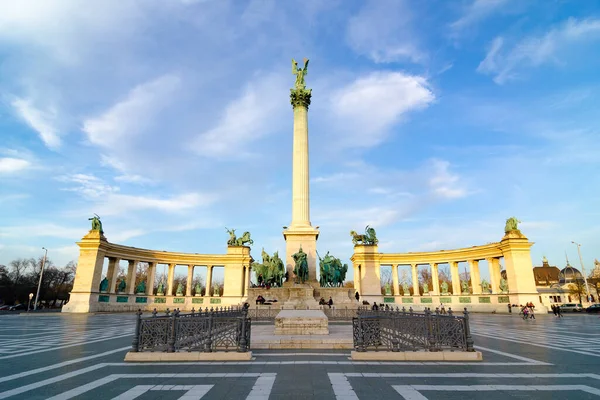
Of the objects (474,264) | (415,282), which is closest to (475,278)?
(474,264)

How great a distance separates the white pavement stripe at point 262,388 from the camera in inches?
231

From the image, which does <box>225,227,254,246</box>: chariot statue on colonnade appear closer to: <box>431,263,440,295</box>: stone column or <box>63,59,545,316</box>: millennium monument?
<box>63,59,545,316</box>: millennium monument

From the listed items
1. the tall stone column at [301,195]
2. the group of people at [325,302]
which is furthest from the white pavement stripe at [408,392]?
the tall stone column at [301,195]

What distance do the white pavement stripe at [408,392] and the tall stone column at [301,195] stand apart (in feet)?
82.5

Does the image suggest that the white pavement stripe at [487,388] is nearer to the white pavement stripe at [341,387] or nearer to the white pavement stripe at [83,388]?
the white pavement stripe at [341,387]

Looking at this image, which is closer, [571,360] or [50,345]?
[571,360]

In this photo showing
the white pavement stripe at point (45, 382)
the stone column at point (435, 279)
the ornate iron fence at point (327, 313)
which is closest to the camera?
the white pavement stripe at point (45, 382)

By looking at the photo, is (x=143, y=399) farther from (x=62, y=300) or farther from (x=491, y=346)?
(x=62, y=300)

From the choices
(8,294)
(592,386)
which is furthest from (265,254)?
(8,294)

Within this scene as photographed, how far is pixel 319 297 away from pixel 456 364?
846 inches

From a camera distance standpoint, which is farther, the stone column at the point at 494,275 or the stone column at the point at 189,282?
the stone column at the point at 189,282

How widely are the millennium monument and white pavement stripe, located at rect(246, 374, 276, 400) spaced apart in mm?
6769

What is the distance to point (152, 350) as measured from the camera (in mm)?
9695

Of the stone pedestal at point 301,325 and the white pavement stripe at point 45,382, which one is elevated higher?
the stone pedestal at point 301,325
